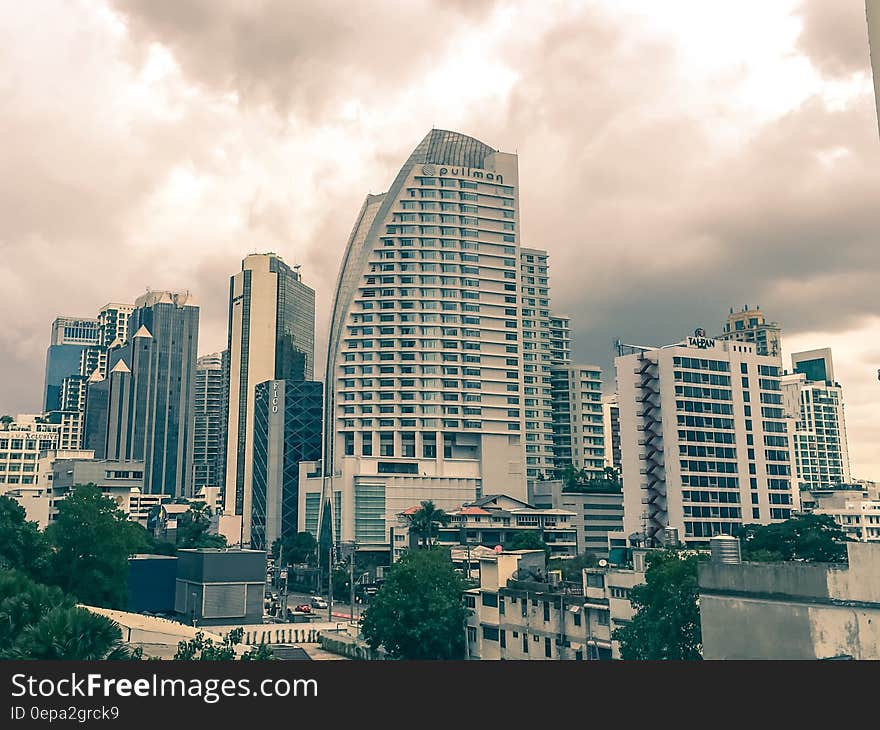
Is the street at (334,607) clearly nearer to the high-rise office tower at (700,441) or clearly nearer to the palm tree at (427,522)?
the palm tree at (427,522)

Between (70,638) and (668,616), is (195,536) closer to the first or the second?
(668,616)

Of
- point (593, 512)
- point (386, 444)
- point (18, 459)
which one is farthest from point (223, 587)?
point (18, 459)

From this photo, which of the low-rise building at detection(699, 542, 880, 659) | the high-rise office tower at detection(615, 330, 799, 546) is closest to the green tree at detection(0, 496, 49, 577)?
the low-rise building at detection(699, 542, 880, 659)

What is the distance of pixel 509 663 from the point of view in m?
13.3

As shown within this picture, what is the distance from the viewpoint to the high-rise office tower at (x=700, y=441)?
377 ft

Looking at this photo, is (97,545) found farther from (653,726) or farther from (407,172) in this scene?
(407,172)

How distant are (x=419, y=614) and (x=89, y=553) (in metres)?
26.6

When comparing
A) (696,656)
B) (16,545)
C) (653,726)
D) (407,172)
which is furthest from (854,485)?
(653,726)

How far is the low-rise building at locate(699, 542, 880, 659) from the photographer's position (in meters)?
25.4

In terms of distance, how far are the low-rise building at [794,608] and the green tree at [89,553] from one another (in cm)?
5244

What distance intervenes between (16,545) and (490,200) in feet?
394

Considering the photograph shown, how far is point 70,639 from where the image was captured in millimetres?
25109

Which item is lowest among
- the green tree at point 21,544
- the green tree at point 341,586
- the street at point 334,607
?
the street at point 334,607

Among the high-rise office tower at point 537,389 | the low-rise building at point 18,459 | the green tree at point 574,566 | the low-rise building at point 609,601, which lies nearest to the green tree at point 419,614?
the green tree at point 574,566
